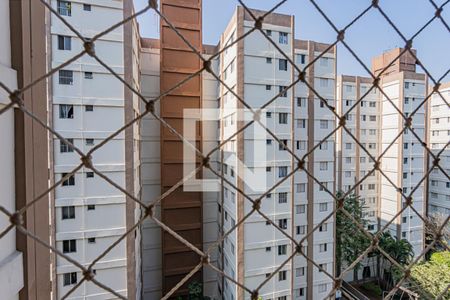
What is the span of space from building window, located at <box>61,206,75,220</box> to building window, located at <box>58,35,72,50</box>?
210 cm

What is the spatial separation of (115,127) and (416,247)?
27.7 feet

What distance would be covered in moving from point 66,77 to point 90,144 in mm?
925

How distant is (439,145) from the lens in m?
8.15

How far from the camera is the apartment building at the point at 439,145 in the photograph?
7.80 m

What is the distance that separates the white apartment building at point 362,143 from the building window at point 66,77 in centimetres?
651

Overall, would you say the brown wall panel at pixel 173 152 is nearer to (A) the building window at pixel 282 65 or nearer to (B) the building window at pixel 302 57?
(A) the building window at pixel 282 65

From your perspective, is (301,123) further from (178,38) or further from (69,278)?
(69,278)

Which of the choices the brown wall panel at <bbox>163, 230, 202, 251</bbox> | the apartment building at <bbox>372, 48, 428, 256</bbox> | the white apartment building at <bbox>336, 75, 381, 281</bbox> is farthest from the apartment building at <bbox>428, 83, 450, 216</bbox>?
the brown wall panel at <bbox>163, 230, 202, 251</bbox>

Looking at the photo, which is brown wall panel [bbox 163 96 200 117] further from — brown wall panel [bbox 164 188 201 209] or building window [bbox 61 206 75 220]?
building window [bbox 61 206 75 220]

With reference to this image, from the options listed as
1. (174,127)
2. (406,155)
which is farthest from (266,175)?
(406,155)

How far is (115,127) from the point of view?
357 cm

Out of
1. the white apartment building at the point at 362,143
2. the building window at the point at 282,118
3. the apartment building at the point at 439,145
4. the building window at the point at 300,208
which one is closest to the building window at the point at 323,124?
the building window at the point at 282,118

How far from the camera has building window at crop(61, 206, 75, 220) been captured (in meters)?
3.34

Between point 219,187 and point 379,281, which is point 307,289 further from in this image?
point 379,281
